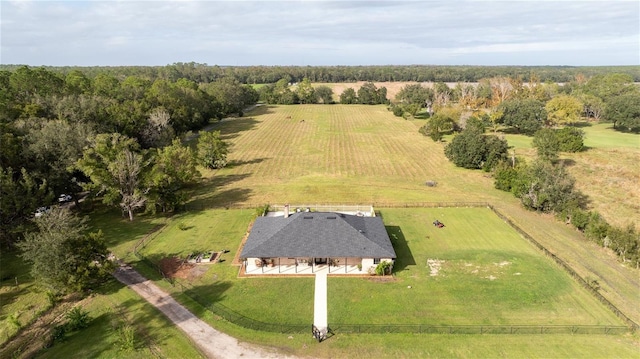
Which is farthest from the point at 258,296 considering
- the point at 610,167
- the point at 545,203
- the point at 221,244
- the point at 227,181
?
the point at 610,167

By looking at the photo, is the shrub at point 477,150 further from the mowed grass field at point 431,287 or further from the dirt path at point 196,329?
the dirt path at point 196,329

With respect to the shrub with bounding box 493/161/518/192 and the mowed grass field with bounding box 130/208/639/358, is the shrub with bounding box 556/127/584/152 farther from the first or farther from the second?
the mowed grass field with bounding box 130/208/639/358

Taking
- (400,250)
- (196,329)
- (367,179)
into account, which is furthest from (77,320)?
(367,179)

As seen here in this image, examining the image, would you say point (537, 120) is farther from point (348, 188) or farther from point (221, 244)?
point (221, 244)

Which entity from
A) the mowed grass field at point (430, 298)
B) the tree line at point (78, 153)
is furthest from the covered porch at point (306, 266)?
the tree line at point (78, 153)

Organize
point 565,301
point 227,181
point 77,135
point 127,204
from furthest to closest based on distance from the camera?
point 227,181, point 77,135, point 127,204, point 565,301
